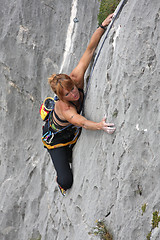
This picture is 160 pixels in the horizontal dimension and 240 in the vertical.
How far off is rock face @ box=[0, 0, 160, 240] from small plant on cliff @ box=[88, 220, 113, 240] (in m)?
0.10

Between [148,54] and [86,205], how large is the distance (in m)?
2.91

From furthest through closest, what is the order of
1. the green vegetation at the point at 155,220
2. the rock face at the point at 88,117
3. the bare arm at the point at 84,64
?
the bare arm at the point at 84,64, the rock face at the point at 88,117, the green vegetation at the point at 155,220

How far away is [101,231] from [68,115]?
1.97 m

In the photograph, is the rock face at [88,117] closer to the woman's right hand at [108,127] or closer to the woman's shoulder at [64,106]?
the woman's right hand at [108,127]

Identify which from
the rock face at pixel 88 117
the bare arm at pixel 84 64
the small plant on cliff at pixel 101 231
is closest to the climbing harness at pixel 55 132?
the rock face at pixel 88 117

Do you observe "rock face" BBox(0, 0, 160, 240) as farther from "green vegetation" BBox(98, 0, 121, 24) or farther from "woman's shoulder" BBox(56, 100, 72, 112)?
"green vegetation" BBox(98, 0, 121, 24)

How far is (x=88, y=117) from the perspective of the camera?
17.1ft

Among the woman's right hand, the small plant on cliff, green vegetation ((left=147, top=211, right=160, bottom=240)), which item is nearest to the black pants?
the small plant on cliff

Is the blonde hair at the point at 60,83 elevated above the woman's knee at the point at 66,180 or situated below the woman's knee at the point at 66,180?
above

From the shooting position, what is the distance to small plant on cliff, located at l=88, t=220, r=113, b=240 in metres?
4.22

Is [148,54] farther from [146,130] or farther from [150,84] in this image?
[146,130]

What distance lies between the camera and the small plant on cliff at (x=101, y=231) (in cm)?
422

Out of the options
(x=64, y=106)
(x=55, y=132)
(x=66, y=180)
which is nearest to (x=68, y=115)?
(x=64, y=106)

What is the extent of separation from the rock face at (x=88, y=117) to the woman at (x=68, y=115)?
8.3 inches
